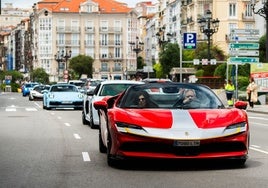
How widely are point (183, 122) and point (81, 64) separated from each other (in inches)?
6001

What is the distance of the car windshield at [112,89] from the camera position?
2333cm

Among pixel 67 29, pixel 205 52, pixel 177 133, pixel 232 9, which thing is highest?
Answer: pixel 232 9

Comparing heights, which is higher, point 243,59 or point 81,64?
point 243,59

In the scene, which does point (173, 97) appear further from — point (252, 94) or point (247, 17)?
point (247, 17)

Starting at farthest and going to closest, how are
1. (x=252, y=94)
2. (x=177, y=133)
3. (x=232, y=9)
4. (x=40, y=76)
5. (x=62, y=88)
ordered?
(x=40, y=76)
(x=232, y=9)
(x=252, y=94)
(x=62, y=88)
(x=177, y=133)

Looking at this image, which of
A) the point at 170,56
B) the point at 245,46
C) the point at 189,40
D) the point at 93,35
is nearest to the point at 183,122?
the point at 245,46

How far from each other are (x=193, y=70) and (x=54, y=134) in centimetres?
7430

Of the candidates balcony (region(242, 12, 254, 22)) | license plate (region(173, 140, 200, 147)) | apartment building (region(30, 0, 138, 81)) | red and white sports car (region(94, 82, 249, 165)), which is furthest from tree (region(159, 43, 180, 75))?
license plate (region(173, 140, 200, 147))

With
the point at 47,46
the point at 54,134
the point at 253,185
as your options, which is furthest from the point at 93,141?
the point at 47,46

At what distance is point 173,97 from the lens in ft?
44.1

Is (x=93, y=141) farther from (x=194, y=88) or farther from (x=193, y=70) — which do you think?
(x=193, y=70)

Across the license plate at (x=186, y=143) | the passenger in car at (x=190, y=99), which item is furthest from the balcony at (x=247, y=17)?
the license plate at (x=186, y=143)

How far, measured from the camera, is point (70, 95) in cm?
3891

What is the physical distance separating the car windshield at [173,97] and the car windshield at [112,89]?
9525mm
